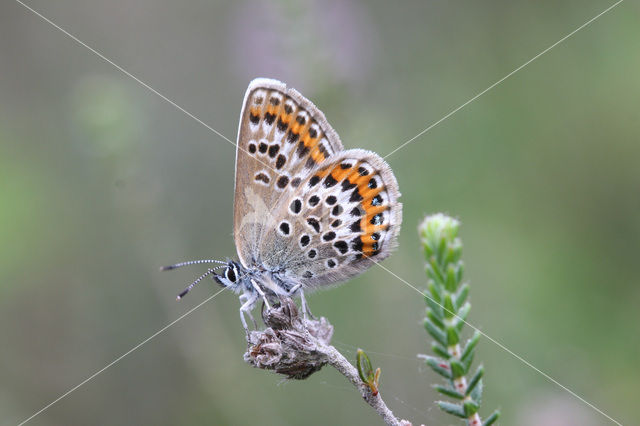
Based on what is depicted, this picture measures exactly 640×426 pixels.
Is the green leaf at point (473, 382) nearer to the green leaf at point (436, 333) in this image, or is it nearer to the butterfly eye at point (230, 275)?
the green leaf at point (436, 333)

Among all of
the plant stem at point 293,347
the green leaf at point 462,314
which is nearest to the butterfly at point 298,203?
the plant stem at point 293,347

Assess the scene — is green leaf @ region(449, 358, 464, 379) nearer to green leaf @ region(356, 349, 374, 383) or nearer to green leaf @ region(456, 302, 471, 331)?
green leaf @ region(456, 302, 471, 331)

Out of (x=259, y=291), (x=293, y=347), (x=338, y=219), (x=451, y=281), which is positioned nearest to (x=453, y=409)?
(x=451, y=281)

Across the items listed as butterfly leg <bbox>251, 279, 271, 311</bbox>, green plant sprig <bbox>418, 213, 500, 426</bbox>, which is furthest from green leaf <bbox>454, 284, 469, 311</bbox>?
butterfly leg <bbox>251, 279, 271, 311</bbox>

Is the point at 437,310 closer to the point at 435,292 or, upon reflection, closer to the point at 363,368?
the point at 435,292

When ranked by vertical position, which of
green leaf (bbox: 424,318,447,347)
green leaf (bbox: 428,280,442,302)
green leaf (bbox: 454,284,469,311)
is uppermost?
green leaf (bbox: 428,280,442,302)
